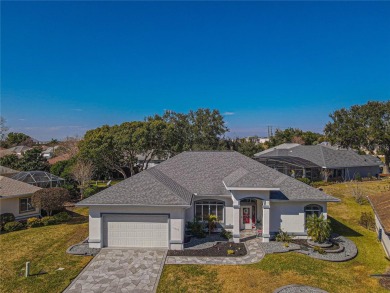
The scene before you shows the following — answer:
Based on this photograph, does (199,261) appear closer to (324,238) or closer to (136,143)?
(324,238)

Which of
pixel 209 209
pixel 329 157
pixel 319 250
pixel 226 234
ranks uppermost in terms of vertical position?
pixel 329 157

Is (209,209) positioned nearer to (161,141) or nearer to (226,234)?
(226,234)

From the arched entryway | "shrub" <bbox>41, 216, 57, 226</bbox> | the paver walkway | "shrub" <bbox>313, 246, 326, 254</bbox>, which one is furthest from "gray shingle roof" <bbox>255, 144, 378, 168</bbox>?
"shrub" <bbox>41, 216, 57, 226</bbox>

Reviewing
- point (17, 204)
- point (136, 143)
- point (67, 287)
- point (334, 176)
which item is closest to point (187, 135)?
point (136, 143)

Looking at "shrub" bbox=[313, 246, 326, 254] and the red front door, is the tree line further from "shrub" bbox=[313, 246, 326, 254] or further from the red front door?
"shrub" bbox=[313, 246, 326, 254]

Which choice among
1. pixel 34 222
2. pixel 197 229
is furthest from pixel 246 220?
pixel 34 222

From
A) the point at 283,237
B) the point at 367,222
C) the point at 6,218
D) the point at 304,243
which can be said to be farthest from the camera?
the point at 367,222
